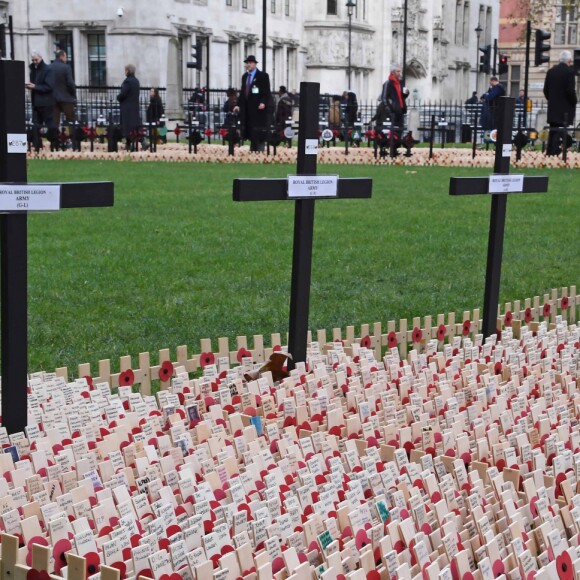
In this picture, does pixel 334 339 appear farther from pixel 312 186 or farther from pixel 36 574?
pixel 36 574

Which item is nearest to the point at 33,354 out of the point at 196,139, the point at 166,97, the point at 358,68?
the point at 196,139

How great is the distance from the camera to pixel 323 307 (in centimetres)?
800

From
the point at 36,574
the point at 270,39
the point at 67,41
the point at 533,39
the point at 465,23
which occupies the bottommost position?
the point at 36,574

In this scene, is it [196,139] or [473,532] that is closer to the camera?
[473,532]

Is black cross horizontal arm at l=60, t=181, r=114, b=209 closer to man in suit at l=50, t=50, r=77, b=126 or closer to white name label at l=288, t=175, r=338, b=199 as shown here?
white name label at l=288, t=175, r=338, b=199

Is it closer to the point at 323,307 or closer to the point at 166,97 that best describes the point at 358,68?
the point at 166,97

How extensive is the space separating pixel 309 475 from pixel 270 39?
5430 cm

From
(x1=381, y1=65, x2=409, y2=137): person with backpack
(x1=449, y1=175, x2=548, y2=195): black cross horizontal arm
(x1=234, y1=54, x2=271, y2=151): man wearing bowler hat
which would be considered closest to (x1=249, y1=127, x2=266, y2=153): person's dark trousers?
(x1=234, y1=54, x2=271, y2=151): man wearing bowler hat

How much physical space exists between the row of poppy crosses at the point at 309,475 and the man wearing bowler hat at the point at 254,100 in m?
19.9

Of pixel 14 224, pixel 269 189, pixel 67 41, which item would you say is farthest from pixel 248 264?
pixel 67 41

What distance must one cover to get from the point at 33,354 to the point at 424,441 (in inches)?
112

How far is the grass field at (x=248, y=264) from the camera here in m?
7.41

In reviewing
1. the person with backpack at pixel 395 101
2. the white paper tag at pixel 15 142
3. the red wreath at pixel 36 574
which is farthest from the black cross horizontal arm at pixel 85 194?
the person with backpack at pixel 395 101

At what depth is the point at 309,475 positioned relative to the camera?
12.4 ft
